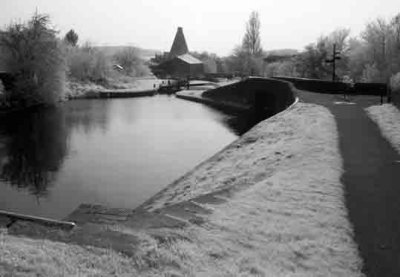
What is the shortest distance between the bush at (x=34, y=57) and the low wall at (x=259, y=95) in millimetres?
19059

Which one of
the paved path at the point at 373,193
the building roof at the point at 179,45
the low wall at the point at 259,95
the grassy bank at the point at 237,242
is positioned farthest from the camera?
the building roof at the point at 179,45

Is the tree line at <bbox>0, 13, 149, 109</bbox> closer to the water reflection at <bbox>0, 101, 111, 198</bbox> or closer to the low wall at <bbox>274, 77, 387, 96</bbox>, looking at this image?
the water reflection at <bbox>0, 101, 111, 198</bbox>

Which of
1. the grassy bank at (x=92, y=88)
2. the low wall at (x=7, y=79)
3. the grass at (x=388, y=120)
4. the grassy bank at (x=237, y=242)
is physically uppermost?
the low wall at (x=7, y=79)

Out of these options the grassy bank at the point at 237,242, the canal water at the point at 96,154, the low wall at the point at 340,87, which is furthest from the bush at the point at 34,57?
the grassy bank at the point at 237,242

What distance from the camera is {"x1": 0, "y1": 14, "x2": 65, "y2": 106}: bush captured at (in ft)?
136

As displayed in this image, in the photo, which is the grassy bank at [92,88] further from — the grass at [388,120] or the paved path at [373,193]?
the paved path at [373,193]

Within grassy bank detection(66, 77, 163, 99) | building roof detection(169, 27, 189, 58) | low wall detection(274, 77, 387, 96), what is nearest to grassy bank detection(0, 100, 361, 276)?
low wall detection(274, 77, 387, 96)

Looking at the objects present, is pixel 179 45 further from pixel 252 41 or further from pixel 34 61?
pixel 34 61

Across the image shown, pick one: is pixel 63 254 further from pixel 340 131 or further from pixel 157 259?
pixel 340 131

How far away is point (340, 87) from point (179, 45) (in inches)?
3602

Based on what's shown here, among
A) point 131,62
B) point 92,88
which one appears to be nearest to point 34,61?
point 92,88

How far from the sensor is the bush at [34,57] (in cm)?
4153

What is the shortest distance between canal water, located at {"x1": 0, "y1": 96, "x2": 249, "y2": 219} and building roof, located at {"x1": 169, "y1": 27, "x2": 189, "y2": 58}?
8065cm

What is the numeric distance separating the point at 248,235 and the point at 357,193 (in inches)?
125
